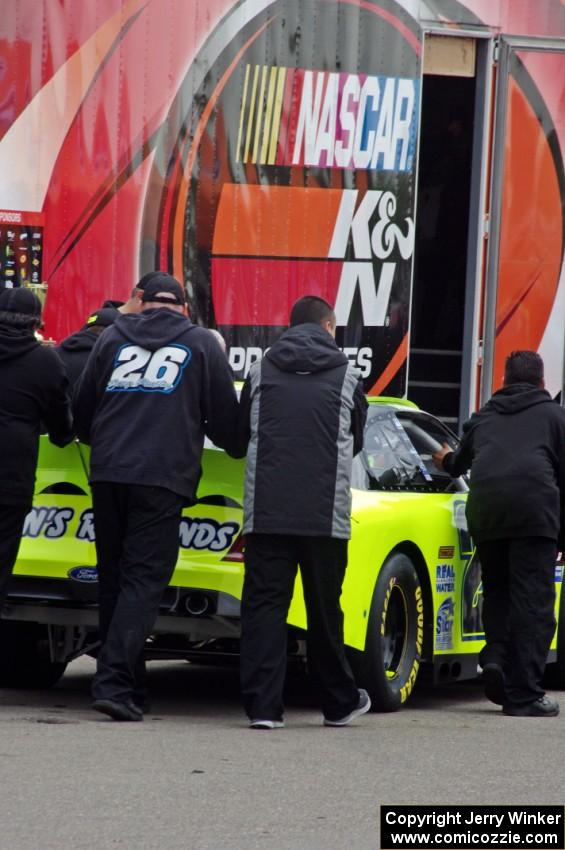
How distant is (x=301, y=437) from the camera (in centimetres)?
773

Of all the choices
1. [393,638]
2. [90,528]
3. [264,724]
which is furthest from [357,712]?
[90,528]

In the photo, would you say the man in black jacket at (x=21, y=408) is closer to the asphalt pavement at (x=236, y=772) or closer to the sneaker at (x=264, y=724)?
the asphalt pavement at (x=236, y=772)

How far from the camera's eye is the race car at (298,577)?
7945mm

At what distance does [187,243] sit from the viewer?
34.6 feet

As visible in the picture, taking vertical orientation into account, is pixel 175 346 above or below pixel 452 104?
below

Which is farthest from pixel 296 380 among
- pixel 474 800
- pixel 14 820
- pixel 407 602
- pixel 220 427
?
pixel 14 820

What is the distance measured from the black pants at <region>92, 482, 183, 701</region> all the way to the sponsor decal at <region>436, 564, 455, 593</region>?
1543 millimetres

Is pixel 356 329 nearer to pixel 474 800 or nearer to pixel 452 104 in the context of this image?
pixel 452 104

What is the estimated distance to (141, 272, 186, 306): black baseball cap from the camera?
318 inches

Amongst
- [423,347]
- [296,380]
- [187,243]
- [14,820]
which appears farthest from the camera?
[423,347]

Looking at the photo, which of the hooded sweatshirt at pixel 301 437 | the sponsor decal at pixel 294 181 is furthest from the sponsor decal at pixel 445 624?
the sponsor decal at pixel 294 181

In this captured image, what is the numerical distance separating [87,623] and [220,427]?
3.44ft

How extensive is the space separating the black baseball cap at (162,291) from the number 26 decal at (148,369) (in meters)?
0.27

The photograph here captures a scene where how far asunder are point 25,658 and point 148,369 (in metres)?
1.82
